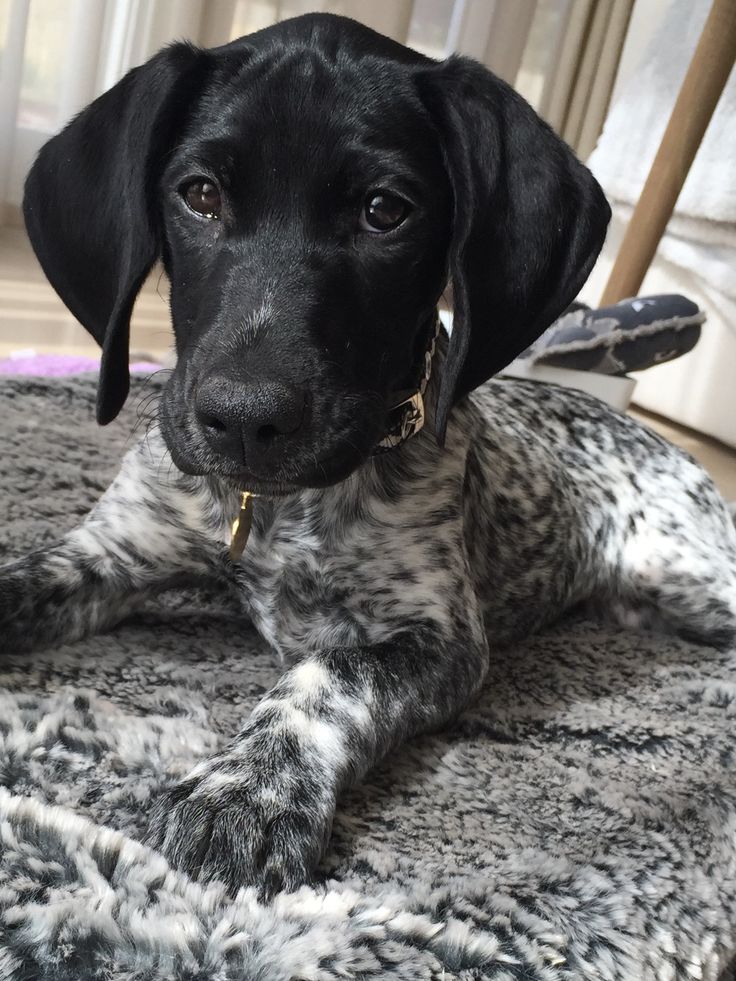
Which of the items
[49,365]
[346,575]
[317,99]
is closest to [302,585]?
[346,575]

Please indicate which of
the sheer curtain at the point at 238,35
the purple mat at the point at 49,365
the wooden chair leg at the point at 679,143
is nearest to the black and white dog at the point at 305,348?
the purple mat at the point at 49,365

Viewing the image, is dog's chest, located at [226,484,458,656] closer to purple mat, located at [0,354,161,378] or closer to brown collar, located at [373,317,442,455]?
brown collar, located at [373,317,442,455]

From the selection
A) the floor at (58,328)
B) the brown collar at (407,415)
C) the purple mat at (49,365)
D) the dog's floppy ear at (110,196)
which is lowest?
the floor at (58,328)

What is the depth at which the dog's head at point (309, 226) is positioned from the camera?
163cm

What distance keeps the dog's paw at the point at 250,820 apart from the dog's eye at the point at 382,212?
32.7 inches

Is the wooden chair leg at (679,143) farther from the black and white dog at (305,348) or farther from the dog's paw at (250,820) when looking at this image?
the dog's paw at (250,820)

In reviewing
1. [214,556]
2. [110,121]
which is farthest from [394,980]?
[110,121]

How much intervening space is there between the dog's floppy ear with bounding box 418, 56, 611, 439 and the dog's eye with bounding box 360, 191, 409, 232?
0.34 ft

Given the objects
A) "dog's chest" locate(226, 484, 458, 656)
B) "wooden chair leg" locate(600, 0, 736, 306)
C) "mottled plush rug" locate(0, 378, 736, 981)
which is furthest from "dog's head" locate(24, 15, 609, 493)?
"wooden chair leg" locate(600, 0, 736, 306)

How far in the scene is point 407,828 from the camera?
5.53ft

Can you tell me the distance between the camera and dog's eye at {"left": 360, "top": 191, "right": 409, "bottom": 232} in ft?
5.66

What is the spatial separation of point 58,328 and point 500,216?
3.41 meters

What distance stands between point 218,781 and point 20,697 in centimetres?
44

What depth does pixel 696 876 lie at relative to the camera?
171 centimetres
